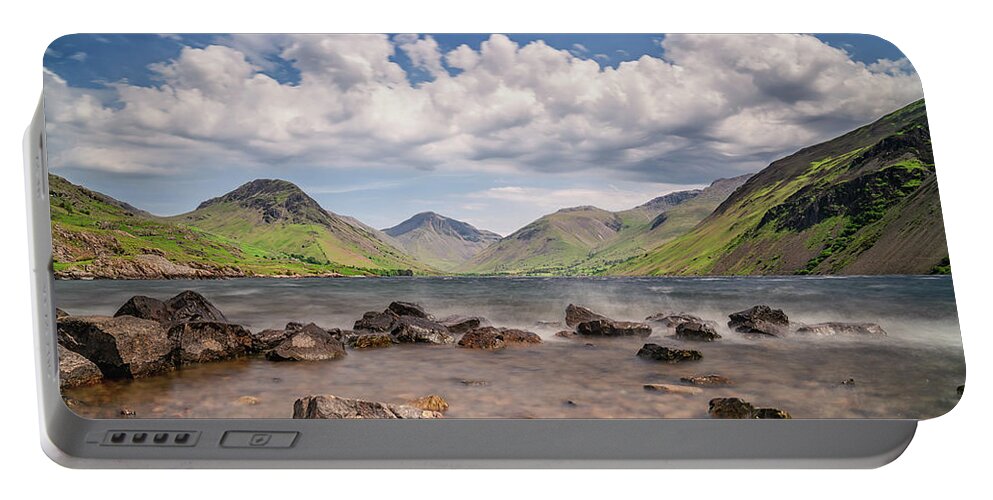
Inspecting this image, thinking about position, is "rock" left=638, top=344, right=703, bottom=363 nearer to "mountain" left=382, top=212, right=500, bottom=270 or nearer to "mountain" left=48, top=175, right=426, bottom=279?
"mountain" left=382, top=212, right=500, bottom=270

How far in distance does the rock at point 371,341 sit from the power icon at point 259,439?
0.51 meters

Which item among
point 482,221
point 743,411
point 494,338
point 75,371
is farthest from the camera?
point 482,221

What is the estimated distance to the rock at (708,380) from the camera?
237cm

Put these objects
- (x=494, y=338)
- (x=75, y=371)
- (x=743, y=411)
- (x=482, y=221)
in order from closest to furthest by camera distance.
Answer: (x=743, y=411), (x=75, y=371), (x=494, y=338), (x=482, y=221)

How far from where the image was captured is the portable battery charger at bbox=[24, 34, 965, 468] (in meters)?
2.34

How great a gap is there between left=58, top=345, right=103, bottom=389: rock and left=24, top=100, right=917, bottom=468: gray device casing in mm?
295

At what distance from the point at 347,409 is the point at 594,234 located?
1.31 metres

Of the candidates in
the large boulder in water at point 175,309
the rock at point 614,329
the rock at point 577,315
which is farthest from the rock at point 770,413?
the large boulder in water at point 175,309

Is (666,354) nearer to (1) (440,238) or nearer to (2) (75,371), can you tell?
(1) (440,238)

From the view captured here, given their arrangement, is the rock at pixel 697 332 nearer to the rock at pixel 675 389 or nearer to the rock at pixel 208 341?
the rock at pixel 675 389

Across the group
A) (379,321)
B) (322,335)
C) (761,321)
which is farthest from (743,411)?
(322,335)

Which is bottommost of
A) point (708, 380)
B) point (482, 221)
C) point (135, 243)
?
point (708, 380)

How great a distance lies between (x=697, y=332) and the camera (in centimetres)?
248

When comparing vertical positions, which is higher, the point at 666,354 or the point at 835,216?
the point at 835,216
